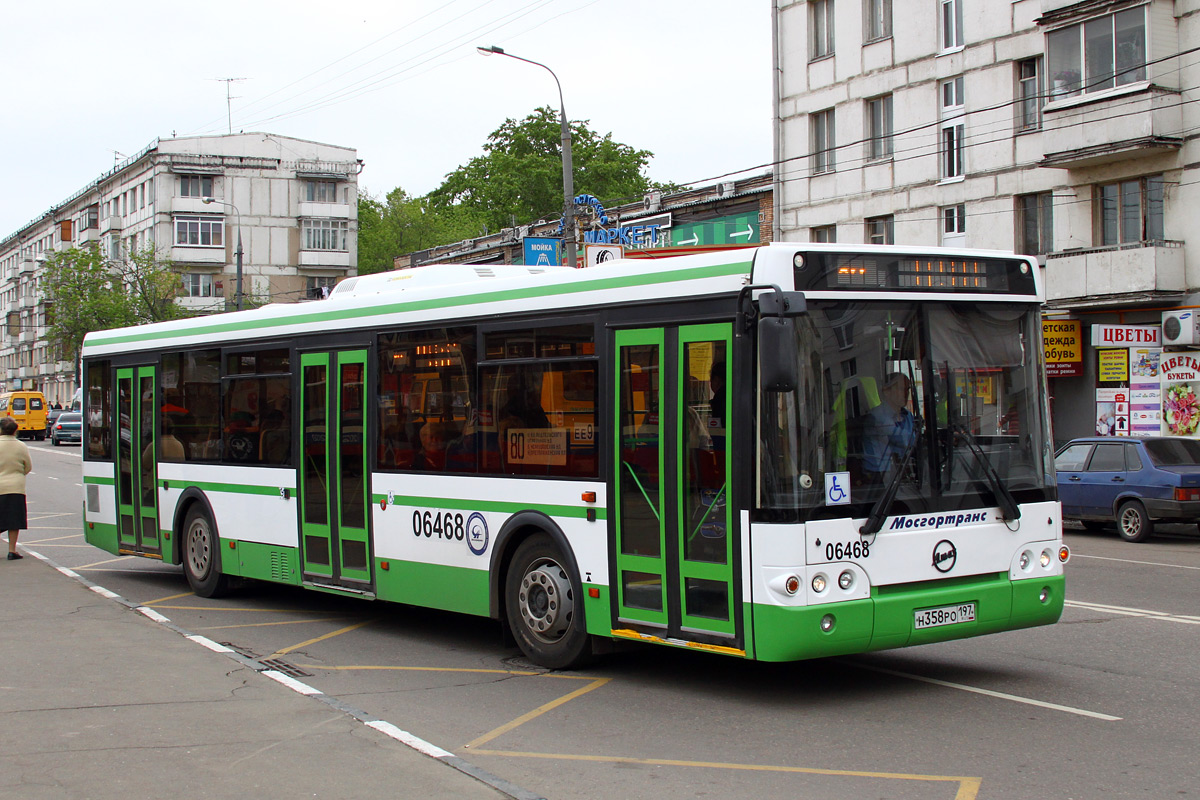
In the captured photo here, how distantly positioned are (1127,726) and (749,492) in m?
2.48

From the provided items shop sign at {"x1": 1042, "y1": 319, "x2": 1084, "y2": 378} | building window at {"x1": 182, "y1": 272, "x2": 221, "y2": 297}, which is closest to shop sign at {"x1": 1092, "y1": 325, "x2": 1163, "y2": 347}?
shop sign at {"x1": 1042, "y1": 319, "x2": 1084, "y2": 378}

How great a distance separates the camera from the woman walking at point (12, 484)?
53.8ft

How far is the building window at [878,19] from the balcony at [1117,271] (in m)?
8.89

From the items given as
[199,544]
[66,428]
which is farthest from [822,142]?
[66,428]

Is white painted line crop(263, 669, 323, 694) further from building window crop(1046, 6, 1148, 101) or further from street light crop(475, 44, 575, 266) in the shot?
building window crop(1046, 6, 1148, 101)

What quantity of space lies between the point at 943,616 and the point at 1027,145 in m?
24.7

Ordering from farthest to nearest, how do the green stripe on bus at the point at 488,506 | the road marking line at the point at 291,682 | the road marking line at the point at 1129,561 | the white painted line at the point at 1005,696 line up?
the road marking line at the point at 1129,561
the green stripe on bus at the point at 488,506
the road marking line at the point at 291,682
the white painted line at the point at 1005,696

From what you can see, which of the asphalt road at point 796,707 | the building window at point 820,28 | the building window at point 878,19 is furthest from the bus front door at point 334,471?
the building window at point 820,28

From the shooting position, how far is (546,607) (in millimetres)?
9164

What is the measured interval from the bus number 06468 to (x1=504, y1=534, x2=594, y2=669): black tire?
68cm

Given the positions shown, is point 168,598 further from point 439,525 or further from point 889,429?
point 889,429

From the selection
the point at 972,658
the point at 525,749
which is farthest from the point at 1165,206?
the point at 525,749

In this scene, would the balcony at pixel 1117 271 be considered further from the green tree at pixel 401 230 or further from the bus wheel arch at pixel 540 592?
the green tree at pixel 401 230

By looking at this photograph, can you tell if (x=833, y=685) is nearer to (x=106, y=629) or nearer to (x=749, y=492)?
(x=749, y=492)
